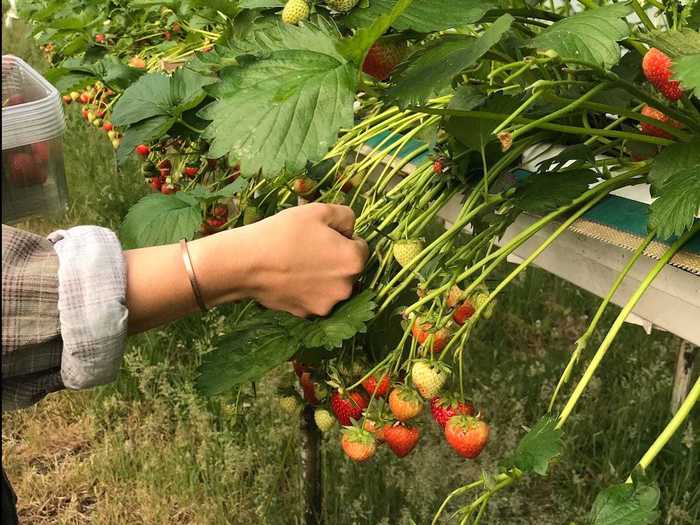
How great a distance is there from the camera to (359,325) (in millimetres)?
802

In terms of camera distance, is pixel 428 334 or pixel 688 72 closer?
pixel 688 72

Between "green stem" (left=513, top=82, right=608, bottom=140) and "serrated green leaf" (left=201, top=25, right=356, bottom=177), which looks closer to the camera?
"serrated green leaf" (left=201, top=25, right=356, bottom=177)

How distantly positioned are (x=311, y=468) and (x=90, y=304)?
803 mm

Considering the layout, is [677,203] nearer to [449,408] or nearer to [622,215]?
[622,215]

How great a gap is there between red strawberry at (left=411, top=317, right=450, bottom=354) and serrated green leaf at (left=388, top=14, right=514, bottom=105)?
217 millimetres

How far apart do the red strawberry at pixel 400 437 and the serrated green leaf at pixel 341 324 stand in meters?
0.11

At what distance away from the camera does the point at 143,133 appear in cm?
107

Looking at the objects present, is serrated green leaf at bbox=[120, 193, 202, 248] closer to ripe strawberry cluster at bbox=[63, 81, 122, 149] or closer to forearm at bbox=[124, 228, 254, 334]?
forearm at bbox=[124, 228, 254, 334]

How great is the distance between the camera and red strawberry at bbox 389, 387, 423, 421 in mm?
793

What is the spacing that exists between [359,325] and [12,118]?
96cm

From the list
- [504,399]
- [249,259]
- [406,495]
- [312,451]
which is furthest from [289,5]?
[504,399]

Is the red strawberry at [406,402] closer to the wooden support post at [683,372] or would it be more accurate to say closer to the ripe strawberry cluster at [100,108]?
the wooden support post at [683,372]

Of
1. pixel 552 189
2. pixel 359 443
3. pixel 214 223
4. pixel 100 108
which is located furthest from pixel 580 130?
pixel 100 108

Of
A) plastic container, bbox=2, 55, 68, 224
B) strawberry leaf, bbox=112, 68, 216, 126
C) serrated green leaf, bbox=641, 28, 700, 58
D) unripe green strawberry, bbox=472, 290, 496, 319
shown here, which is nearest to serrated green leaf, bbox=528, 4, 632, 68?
serrated green leaf, bbox=641, 28, 700, 58
